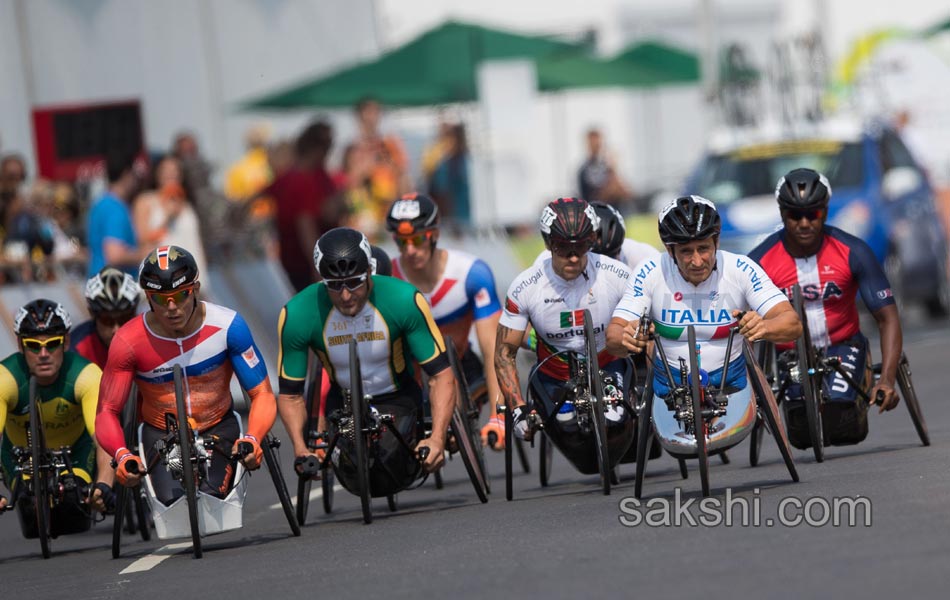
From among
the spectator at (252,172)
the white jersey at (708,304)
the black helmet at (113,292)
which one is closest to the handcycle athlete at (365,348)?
the white jersey at (708,304)

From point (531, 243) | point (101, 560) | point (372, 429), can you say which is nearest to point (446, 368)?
point (372, 429)

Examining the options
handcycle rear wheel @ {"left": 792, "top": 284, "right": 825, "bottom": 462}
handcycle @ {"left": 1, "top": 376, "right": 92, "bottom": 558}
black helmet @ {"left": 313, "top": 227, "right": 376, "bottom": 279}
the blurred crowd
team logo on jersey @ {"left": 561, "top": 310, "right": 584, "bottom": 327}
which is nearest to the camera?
black helmet @ {"left": 313, "top": 227, "right": 376, "bottom": 279}

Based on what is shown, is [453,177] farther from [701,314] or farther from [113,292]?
[701,314]

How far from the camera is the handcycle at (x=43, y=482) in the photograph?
1245 cm

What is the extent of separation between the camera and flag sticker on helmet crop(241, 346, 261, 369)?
12281 mm

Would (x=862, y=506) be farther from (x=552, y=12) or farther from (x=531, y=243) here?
(x=552, y=12)

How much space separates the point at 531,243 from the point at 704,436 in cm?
1425

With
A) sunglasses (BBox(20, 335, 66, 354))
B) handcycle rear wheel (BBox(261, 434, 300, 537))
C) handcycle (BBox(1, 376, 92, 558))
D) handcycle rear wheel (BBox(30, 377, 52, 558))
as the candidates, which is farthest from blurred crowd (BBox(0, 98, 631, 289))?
handcycle rear wheel (BBox(261, 434, 300, 537))

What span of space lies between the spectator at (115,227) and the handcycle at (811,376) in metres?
7.16

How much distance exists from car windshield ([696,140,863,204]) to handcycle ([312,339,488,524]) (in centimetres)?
1063

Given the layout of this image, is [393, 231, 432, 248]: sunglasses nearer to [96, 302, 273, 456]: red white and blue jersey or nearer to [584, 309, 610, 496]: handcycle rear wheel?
[584, 309, 610, 496]: handcycle rear wheel

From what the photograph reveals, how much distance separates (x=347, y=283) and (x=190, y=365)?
980 millimetres

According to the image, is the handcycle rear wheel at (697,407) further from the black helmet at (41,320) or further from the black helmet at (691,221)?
the black helmet at (41,320)

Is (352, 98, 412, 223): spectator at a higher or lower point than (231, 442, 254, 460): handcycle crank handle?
higher
